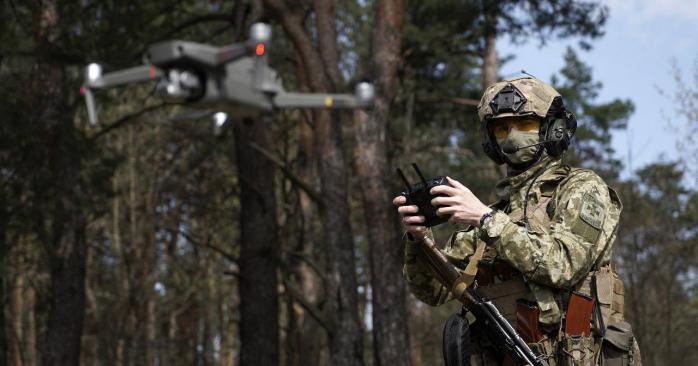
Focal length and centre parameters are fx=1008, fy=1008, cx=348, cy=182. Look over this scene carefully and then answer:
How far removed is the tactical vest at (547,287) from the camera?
428cm

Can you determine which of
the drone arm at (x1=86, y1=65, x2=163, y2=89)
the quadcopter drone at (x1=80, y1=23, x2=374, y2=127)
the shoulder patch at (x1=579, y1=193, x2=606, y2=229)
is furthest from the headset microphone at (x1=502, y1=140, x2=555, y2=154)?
the drone arm at (x1=86, y1=65, x2=163, y2=89)

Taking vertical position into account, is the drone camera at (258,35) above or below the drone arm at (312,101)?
above

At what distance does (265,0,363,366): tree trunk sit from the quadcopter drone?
9.12 m

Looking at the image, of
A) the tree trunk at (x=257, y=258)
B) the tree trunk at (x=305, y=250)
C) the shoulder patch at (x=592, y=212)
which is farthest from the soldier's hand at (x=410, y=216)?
the tree trunk at (x=305, y=250)

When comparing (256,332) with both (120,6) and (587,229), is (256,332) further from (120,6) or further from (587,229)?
(587,229)

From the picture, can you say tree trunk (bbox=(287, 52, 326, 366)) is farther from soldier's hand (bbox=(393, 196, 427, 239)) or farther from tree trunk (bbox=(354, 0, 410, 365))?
soldier's hand (bbox=(393, 196, 427, 239))

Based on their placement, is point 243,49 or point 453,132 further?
point 453,132

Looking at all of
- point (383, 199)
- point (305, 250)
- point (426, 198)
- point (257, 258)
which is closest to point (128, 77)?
point (426, 198)

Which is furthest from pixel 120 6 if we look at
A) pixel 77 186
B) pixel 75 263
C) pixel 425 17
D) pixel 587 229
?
pixel 587 229

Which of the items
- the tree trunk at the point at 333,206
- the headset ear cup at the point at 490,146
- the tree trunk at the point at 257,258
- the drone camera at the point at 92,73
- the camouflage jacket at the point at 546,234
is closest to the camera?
the drone camera at the point at 92,73

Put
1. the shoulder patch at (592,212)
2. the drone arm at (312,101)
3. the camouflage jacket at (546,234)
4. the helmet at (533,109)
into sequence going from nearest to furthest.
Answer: the drone arm at (312,101)
the camouflage jacket at (546,234)
the shoulder patch at (592,212)
the helmet at (533,109)

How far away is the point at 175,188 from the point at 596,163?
14.7 m

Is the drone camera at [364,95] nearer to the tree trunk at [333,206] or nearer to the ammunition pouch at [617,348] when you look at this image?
the ammunition pouch at [617,348]

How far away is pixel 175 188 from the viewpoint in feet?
81.7
